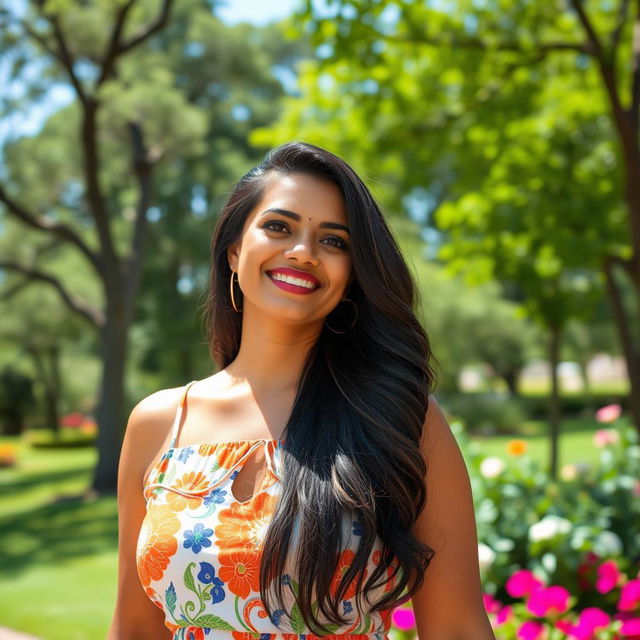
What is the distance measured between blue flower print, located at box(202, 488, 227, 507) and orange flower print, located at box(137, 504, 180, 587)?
7 cm

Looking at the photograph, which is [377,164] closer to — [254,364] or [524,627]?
[524,627]

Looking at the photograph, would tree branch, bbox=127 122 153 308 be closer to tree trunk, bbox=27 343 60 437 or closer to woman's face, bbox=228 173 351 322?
woman's face, bbox=228 173 351 322

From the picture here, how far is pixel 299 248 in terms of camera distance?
1.89 m

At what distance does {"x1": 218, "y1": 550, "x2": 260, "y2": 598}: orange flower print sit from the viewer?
1716 mm

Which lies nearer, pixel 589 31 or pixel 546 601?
pixel 546 601

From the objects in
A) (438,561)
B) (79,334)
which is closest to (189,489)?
(438,561)

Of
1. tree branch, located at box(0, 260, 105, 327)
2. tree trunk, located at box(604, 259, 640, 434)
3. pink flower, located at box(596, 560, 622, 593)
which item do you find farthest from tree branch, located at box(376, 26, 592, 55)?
tree branch, located at box(0, 260, 105, 327)

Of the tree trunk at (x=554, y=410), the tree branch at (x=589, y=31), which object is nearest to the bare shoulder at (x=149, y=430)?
the tree branch at (x=589, y=31)

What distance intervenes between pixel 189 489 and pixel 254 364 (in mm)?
363

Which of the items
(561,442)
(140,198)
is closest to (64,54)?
(140,198)

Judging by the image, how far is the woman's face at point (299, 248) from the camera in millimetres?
1922

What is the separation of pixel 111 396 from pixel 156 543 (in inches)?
423

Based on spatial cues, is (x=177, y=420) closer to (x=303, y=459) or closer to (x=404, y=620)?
(x=303, y=459)

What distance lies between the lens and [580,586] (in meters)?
4.15
